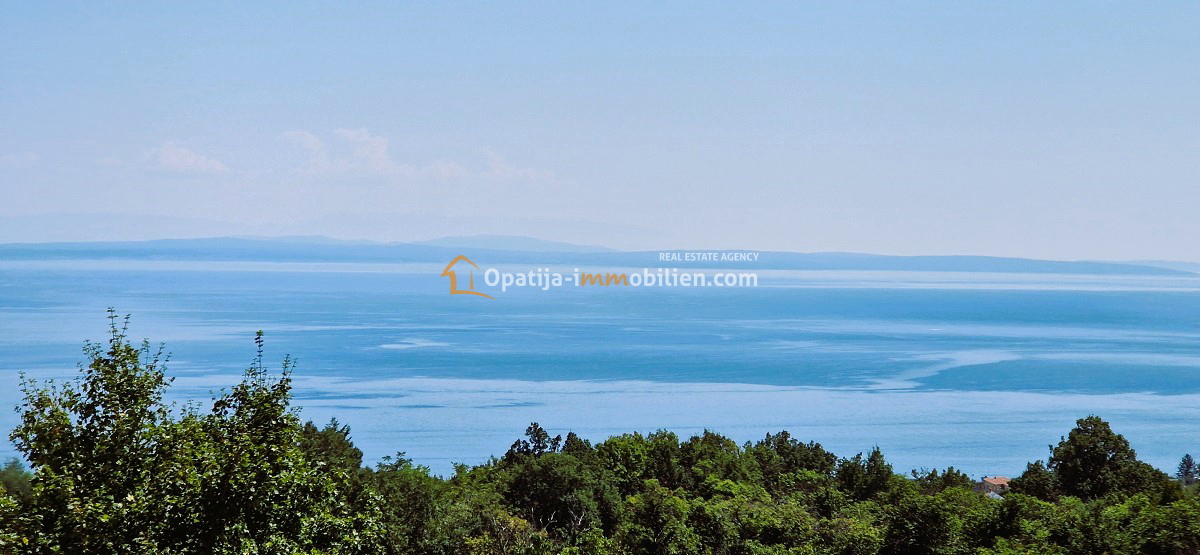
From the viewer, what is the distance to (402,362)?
77.2m

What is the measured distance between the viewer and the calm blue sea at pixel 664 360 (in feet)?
190

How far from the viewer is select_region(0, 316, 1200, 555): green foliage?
702cm

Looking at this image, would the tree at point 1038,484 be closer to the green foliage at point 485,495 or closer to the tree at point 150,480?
the green foliage at point 485,495

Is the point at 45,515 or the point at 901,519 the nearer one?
the point at 45,515

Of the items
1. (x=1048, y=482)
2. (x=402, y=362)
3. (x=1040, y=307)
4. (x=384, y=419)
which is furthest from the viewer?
(x=1040, y=307)

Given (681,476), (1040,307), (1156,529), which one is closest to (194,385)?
(681,476)

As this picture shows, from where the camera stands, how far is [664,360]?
8362 cm

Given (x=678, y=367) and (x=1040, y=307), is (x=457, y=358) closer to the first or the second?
(x=678, y=367)

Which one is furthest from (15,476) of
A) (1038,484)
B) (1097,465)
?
(1097,465)

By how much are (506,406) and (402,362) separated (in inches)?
607

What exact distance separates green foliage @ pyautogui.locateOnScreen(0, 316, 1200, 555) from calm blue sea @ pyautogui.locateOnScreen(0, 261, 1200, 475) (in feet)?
88.1

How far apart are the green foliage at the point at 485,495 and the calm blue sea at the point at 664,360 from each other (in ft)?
88.1

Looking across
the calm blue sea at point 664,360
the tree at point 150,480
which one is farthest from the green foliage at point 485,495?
the calm blue sea at point 664,360

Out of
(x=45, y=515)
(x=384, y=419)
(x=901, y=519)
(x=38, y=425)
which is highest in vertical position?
(x=38, y=425)
